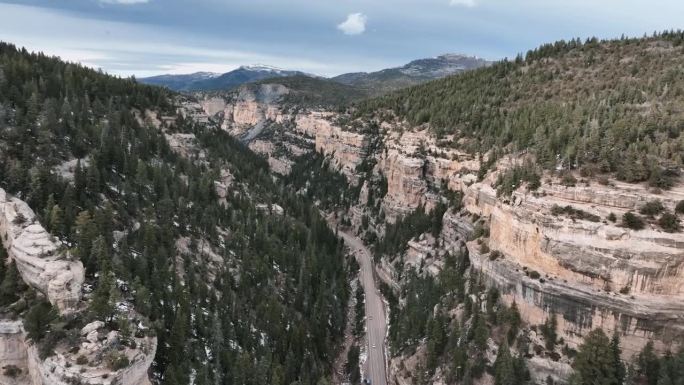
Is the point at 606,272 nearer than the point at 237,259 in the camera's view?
Yes

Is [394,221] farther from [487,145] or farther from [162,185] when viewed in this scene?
[162,185]

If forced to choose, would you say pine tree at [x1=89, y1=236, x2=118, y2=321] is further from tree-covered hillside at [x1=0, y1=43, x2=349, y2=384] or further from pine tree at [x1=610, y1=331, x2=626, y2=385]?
pine tree at [x1=610, y1=331, x2=626, y2=385]

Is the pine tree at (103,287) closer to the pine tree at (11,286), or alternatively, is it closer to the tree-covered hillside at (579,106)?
the pine tree at (11,286)

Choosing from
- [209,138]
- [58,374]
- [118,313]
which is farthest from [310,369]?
[209,138]

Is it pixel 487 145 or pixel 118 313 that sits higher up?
pixel 487 145

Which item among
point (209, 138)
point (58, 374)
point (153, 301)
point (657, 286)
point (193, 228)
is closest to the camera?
point (58, 374)

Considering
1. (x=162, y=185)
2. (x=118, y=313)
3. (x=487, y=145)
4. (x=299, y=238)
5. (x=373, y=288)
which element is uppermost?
(x=487, y=145)

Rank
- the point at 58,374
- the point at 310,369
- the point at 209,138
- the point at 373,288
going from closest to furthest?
the point at 58,374 < the point at 310,369 < the point at 373,288 < the point at 209,138

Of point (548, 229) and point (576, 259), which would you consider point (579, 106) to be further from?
point (576, 259)
